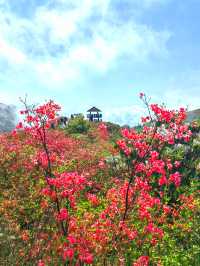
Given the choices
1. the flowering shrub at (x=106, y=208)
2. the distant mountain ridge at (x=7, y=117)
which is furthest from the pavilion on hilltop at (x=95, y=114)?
the flowering shrub at (x=106, y=208)

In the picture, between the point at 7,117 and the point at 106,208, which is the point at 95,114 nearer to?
the point at 7,117

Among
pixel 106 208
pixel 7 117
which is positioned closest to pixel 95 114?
pixel 7 117

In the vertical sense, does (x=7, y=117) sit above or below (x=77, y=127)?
above

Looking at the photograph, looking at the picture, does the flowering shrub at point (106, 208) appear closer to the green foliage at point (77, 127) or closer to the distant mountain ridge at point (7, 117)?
the green foliage at point (77, 127)

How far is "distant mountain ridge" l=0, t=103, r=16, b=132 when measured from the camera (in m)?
51.5

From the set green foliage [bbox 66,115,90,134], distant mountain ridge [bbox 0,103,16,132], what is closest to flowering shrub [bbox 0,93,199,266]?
green foliage [bbox 66,115,90,134]

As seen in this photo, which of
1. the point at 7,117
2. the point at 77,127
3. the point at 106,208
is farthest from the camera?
the point at 7,117

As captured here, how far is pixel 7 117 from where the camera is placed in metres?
53.7

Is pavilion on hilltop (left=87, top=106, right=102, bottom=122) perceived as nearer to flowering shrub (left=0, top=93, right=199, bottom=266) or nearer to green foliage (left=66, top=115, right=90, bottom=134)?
green foliage (left=66, top=115, right=90, bottom=134)

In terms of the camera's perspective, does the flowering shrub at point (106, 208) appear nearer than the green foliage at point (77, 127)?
Yes

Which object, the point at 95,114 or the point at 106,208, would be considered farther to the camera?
the point at 95,114

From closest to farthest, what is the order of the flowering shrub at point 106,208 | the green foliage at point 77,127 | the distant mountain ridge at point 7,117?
1. the flowering shrub at point 106,208
2. the green foliage at point 77,127
3. the distant mountain ridge at point 7,117

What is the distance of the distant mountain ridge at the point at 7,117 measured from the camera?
51.5m

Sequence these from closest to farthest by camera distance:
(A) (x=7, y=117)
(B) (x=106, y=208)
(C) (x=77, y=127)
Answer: (B) (x=106, y=208), (C) (x=77, y=127), (A) (x=7, y=117)
